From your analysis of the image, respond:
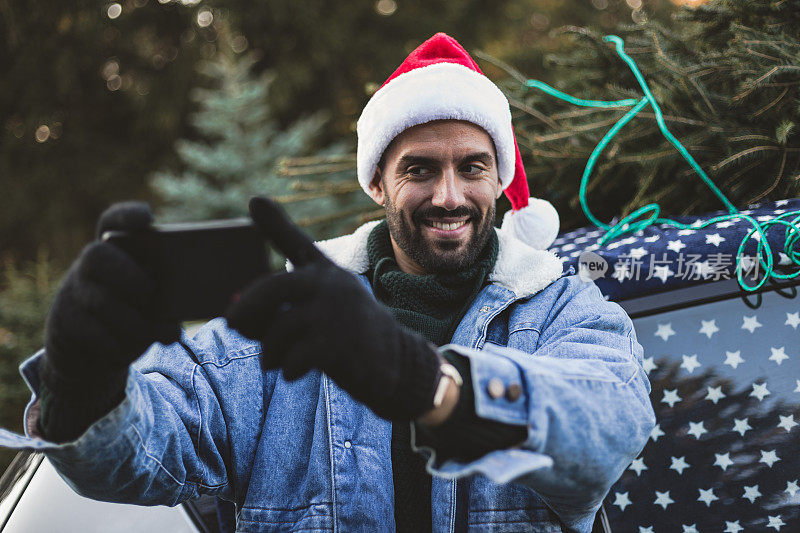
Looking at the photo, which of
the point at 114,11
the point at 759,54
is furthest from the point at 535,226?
the point at 114,11

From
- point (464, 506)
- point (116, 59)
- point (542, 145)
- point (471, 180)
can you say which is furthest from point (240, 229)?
point (116, 59)

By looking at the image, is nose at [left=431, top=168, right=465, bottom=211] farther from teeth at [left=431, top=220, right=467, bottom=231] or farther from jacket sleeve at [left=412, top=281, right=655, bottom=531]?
jacket sleeve at [left=412, top=281, right=655, bottom=531]

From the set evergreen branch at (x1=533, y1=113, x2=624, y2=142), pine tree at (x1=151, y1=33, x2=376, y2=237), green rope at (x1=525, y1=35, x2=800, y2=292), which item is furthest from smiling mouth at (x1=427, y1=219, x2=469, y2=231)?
pine tree at (x1=151, y1=33, x2=376, y2=237)

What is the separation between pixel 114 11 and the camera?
9.20 meters

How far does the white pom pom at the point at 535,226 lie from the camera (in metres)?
2.43

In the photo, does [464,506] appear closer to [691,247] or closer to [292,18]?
[691,247]

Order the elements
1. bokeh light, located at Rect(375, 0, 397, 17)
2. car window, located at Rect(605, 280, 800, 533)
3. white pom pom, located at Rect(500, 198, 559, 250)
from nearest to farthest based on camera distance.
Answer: car window, located at Rect(605, 280, 800, 533) → white pom pom, located at Rect(500, 198, 559, 250) → bokeh light, located at Rect(375, 0, 397, 17)

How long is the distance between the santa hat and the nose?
7.8 inches

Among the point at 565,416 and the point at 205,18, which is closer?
the point at 565,416

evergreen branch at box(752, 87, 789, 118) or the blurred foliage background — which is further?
the blurred foliage background

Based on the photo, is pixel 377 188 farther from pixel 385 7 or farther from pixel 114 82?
pixel 114 82

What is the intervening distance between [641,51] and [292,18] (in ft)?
23.3

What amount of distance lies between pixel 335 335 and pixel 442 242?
1.09 m

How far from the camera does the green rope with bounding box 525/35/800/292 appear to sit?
1.94m
